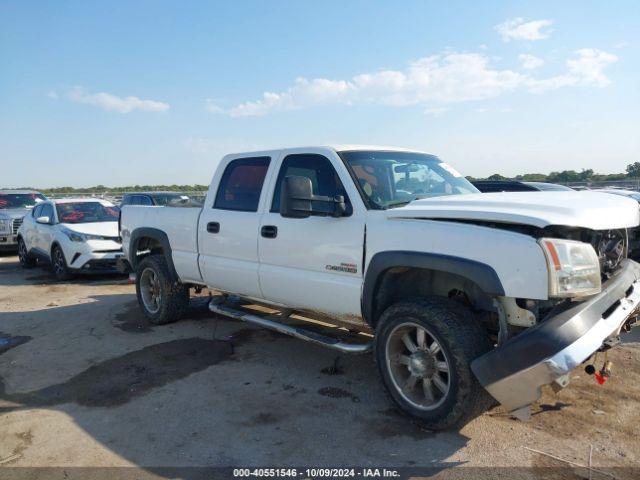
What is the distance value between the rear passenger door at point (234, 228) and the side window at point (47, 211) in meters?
6.85

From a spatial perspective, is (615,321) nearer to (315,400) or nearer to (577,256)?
(577,256)

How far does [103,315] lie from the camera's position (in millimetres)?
7266

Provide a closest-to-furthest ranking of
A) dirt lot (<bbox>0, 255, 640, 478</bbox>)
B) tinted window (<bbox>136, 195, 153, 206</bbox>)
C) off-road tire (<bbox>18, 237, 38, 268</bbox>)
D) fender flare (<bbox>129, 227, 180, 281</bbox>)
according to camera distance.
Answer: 1. dirt lot (<bbox>0, 255, 640, 478</bbox>)
2. fender flare (<bbox>129, 227, 180, 281</bbox>)
3. off-road tire (<bbox>18, 237, 38, 268</bbox>)
4. tinted window (<bbox>136, 195, 153, 206</bbox>)

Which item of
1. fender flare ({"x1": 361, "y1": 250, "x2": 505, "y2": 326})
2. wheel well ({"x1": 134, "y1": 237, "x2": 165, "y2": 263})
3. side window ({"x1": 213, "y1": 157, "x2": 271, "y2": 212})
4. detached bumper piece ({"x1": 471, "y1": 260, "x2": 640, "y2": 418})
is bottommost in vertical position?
detached bumper piece ({"x1": 471, "y1": 260, "x2": 640, "y2": 418})

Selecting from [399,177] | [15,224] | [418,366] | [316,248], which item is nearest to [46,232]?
[15,224]

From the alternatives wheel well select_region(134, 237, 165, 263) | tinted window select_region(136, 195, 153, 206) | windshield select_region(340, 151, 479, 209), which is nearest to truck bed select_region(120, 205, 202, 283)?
wheel well select_region(134, 237, 165, 263)

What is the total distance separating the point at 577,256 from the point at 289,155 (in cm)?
273

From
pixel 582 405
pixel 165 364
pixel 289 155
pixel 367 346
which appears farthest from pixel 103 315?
pixel 582 405

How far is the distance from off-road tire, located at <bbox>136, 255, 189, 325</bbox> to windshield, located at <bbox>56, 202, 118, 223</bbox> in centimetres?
501

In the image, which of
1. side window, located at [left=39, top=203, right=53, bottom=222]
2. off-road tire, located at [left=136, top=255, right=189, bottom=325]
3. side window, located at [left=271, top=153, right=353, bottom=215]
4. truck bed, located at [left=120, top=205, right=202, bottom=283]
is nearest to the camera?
side window, located at [left=271, top=153, right=353, bottom=215]

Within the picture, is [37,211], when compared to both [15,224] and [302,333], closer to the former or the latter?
[15,224]

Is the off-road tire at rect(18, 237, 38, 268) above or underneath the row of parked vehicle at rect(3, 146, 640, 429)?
underneath

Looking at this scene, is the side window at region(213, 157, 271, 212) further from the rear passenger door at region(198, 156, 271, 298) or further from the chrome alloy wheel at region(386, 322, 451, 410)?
the chrome alloy wheel at region(386, 322, 451, 410)

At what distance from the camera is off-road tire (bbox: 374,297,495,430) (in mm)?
3408
